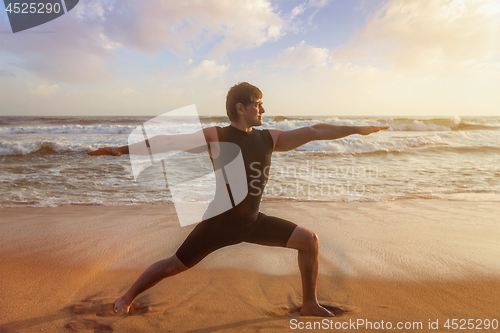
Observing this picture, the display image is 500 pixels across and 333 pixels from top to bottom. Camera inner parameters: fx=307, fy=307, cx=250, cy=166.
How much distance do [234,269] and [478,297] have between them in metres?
2.20

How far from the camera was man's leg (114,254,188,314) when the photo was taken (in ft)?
7.56

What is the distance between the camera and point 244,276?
3070 millimetres

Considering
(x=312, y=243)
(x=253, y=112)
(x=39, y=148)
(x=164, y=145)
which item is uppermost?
(x=253, y=112)

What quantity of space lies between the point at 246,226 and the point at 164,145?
2.80ft

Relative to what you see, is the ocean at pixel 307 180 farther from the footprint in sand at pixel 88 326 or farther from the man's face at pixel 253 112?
the man's face at pixel 253 112

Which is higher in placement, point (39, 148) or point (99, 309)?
point (39, 148)

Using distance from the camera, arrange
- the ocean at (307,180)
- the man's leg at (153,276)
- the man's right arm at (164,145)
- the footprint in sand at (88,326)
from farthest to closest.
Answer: the ocean at (307,180) → the man's leg at (153,276) → the footprint in sand at (88,326) → the man's right arm at (164,145)

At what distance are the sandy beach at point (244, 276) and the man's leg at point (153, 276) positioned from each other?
0.10 metres

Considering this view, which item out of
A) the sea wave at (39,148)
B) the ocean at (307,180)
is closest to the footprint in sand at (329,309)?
the ocean at (307,180)

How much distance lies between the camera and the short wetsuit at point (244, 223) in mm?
2264

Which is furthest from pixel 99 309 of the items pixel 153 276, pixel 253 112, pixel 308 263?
pixel 253 112

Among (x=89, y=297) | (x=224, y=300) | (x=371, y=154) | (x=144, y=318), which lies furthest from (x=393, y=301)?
(x=371, y=154)

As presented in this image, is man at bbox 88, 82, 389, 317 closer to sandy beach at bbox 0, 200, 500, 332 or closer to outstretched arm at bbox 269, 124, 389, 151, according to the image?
outstretched arm at bbox 269, 124, 389, 151

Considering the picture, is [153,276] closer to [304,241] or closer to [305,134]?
[304,241]
